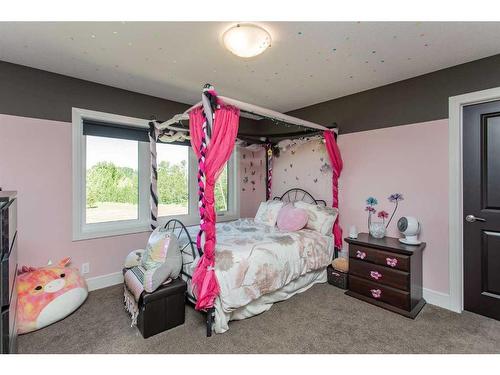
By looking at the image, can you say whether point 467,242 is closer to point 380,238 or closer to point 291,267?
point 380,238

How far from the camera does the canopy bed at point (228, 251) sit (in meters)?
2.05

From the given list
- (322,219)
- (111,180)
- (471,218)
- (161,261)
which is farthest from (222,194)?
(471,218)

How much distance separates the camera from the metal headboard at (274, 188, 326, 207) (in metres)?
3.72

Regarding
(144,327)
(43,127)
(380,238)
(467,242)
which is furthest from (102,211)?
(467,242)

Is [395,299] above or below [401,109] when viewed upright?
below

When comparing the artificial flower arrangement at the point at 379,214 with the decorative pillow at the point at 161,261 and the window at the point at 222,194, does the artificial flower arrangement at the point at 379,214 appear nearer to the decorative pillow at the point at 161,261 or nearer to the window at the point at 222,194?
the decorative pillow at the point at 161,261

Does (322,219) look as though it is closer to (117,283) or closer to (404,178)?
(404,178)

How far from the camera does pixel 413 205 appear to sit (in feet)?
9.01

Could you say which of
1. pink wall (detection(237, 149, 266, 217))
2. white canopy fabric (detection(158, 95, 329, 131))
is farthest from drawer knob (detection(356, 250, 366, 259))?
pink wall (detection(237, 149, 266, 217))

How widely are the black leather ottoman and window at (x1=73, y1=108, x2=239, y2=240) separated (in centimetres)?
142

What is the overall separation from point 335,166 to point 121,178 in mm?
2875

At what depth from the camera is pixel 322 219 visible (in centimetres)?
316
